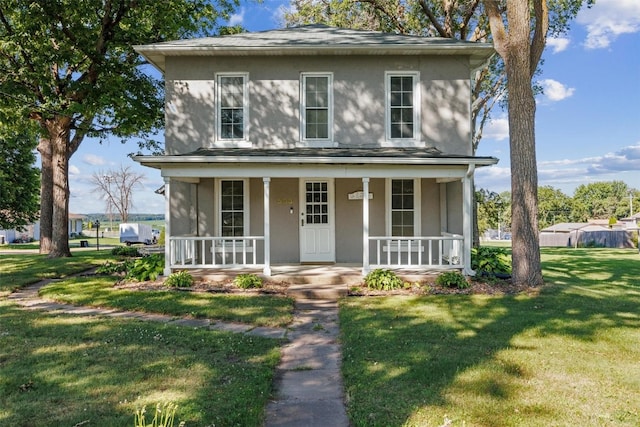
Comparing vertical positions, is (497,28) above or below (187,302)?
above

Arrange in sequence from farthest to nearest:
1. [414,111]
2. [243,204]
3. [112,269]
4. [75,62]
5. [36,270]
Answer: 1. [75,62]
2. [36,270]
3. [112,269]
4. [243,204]
5. [414,111]

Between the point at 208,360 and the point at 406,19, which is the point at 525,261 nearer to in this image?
the point at 208,360

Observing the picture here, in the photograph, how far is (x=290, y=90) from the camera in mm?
10945

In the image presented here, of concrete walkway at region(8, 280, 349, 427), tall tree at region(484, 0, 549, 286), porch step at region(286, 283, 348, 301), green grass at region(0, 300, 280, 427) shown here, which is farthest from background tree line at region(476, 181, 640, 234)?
green grass at region(0, 300, 280, 427)

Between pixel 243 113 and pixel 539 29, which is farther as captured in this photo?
pixel 243 113

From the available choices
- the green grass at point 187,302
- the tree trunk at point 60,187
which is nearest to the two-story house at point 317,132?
the green grass at point 187,302

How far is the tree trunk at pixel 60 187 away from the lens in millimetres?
14445

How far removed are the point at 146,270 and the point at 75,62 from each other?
8537 millimetres

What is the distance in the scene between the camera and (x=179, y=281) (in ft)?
29.4

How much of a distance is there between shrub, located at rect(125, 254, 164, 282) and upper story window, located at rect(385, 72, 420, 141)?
679cm

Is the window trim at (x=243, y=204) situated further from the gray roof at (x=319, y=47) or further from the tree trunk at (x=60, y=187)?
the tree trunk at (x=60, y=187)

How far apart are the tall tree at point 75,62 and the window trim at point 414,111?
25.0 ft

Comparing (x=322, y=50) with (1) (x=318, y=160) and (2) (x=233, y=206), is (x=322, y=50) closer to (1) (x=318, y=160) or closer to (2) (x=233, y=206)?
(1) (x=318, y=160)

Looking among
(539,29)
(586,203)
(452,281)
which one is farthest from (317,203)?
(586,203)
